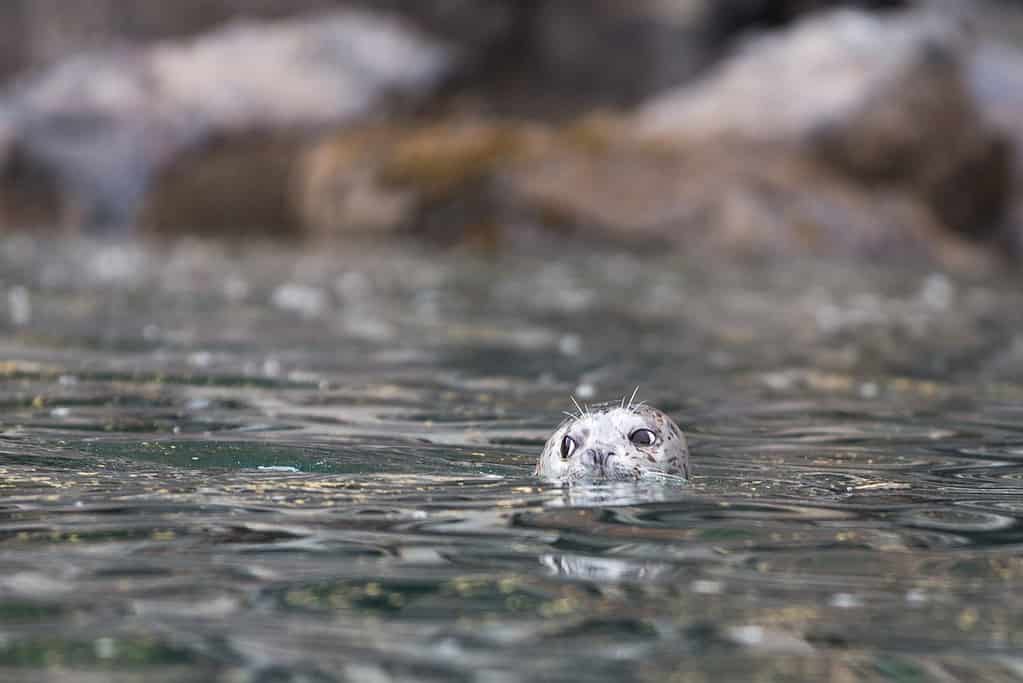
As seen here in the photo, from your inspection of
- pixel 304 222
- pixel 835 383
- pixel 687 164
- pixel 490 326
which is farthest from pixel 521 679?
pixel 304 222

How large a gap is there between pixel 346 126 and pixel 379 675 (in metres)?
21.2

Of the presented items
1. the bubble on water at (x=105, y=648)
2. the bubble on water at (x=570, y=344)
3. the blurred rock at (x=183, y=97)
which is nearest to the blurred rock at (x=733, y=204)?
the blurred rock at (x=183, y=97)

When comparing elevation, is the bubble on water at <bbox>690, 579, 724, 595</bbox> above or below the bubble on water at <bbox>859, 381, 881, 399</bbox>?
below

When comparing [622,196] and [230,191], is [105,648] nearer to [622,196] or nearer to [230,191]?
[622,196]

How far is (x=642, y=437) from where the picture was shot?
16.1 ft

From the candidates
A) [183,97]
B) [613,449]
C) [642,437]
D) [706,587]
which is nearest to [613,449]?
[613,449]

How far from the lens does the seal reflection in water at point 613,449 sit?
15.8ft

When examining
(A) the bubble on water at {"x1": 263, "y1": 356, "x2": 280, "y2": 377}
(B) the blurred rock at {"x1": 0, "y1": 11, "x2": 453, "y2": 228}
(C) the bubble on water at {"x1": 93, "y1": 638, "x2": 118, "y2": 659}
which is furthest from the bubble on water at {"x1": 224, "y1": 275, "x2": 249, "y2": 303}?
(B) the blurred rock at {"x1": 0, "y1": 11, "x2": 453, "y2": 228}

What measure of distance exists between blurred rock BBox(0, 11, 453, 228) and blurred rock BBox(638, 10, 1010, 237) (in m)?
4.75

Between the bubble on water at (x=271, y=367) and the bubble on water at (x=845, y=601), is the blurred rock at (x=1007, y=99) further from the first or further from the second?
the bubble on water at (x=845, y=601)

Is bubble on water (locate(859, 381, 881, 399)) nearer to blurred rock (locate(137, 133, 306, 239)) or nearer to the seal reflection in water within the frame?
the seal reflection in water

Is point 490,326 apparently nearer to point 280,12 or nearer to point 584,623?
point 584,623

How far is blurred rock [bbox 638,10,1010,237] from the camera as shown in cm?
1936

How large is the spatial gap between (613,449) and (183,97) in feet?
67.2
